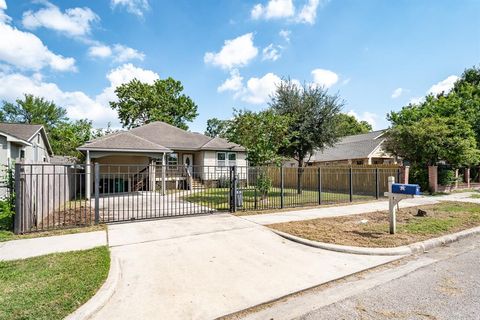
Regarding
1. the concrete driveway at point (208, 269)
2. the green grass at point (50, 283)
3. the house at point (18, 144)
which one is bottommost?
the concrete driveway at point (208, 269)

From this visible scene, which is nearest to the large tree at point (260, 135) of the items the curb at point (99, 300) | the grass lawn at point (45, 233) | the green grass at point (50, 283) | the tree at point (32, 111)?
the grass lawn at point (45, 233)

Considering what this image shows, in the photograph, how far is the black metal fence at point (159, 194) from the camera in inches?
294

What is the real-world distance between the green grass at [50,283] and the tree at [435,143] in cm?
1854

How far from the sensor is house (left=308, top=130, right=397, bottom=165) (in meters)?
25.2

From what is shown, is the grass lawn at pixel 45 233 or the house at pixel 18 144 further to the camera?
the house at pixel 18 144

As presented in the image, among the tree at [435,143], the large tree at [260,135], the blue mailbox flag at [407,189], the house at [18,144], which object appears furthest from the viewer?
the tree at [435,143]

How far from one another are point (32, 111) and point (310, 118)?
2019 inches

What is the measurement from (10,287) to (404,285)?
19.1ft

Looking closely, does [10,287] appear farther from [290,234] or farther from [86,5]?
[86,5]

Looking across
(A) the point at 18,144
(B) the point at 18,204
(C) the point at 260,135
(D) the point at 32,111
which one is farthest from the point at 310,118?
(D) the point at 32,111

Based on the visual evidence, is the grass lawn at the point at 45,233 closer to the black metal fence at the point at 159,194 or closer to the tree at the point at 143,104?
the black metal fence at the point at 159,194

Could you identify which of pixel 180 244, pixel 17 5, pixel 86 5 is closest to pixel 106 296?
pixel 180 244

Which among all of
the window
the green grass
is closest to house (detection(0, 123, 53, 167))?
the green grass

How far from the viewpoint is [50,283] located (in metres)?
3.82
